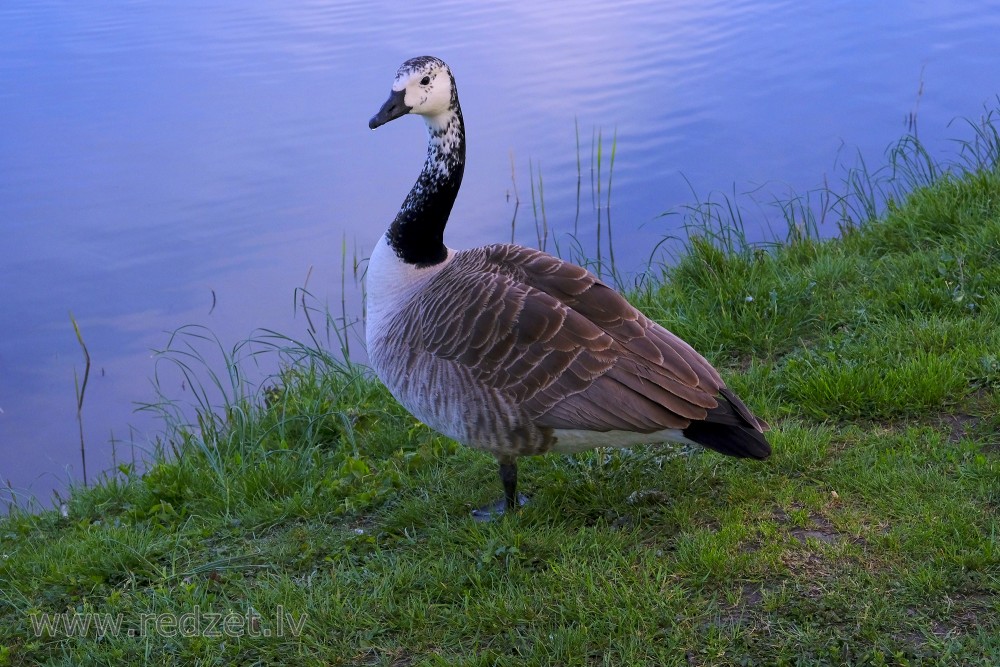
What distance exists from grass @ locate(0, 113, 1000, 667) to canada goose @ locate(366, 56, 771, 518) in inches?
13.4

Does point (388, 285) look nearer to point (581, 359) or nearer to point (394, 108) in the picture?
point (394, 108)

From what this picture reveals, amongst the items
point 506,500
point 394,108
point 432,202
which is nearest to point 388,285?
point 432,202

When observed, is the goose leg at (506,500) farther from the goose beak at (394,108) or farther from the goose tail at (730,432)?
the goose beak at (394,108)

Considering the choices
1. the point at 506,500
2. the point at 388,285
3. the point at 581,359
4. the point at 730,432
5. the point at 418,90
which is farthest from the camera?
the point at 388,285

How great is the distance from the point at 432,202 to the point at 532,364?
114cm

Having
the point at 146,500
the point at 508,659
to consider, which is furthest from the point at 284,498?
the point at 508,659

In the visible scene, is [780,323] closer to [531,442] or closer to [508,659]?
[531,442]

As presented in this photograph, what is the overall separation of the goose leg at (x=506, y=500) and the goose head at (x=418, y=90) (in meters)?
1.64

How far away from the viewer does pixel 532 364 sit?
12.6 ft

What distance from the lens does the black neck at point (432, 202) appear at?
180 inches

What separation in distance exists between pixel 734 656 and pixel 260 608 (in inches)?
67.6

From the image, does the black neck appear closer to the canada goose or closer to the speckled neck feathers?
the speckled neck feathers

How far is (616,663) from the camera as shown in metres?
3.18

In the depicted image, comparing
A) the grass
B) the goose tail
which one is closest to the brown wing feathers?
the goose tail
